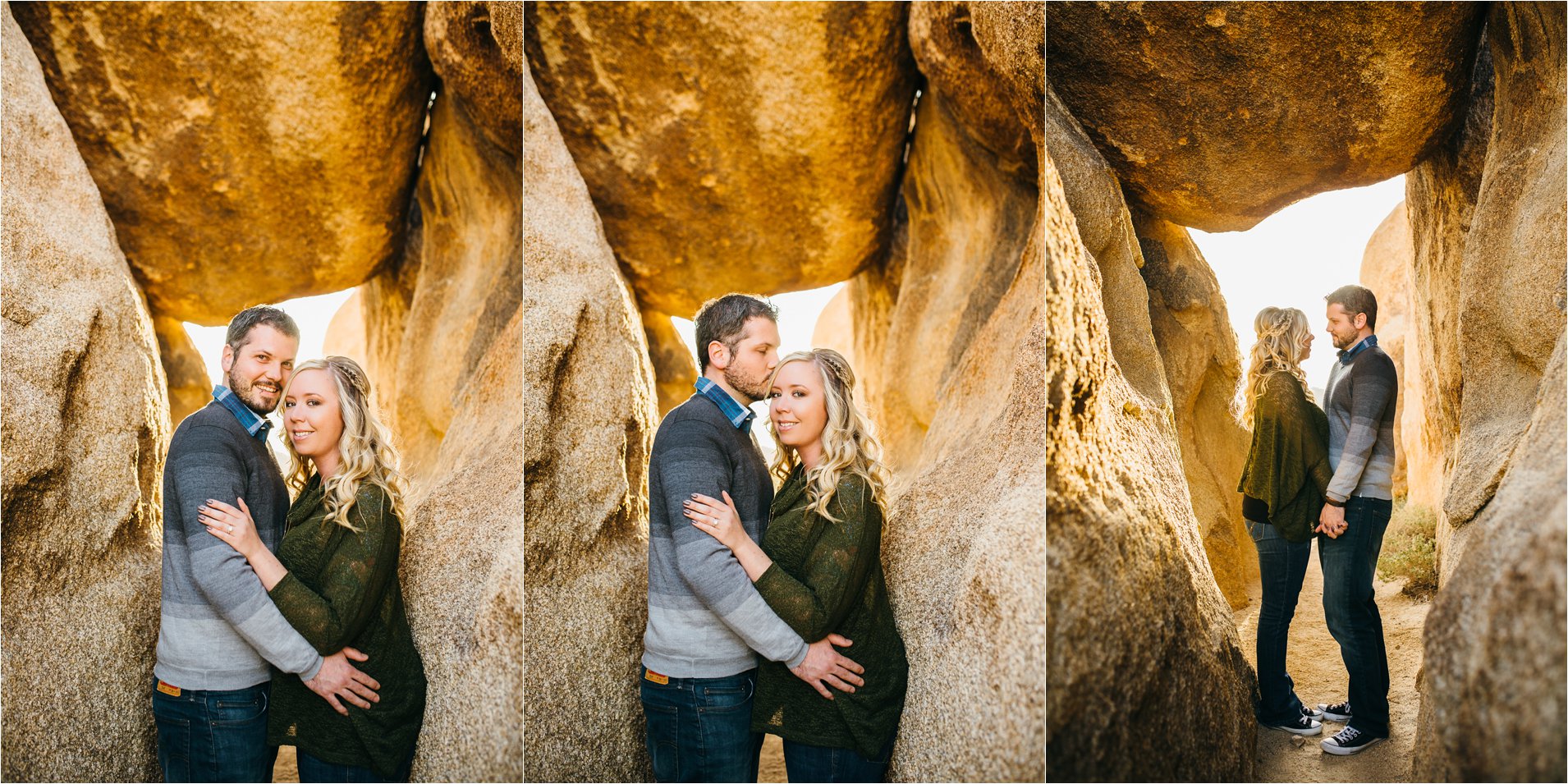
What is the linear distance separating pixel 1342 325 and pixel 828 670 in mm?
1980

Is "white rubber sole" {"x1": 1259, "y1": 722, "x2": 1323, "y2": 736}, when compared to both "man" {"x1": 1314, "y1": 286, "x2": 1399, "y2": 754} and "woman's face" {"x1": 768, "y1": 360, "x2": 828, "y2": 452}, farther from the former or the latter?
"woman's face" {"x1": 768, "y1": 360, "x2": 828, "y2": 452}

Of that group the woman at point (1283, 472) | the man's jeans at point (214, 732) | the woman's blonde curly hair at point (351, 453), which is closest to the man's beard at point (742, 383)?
the woman's blonde curly hair at point (351, 453)

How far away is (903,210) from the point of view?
368 centimetres

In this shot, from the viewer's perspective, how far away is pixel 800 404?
2.84 meters

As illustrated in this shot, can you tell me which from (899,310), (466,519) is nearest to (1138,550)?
(899,310)

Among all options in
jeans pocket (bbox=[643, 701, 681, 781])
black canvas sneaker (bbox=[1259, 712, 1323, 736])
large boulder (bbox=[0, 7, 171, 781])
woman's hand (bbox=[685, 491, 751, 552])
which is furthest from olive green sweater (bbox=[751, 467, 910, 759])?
large boulder (bbox=[0, 7, 171, 781])

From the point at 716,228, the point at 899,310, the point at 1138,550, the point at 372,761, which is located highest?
the point at 716,228

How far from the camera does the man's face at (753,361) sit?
2.92m

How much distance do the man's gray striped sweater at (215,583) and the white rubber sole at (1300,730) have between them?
3.04 m

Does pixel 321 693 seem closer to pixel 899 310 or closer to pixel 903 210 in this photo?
pixel 899 310

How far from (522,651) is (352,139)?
207cm

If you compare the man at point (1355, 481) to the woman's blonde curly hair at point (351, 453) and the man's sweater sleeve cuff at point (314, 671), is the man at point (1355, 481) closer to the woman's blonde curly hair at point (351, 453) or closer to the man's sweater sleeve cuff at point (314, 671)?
the woman's blonde curly hair at point (351, 453)

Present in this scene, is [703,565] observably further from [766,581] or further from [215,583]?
[215,583]

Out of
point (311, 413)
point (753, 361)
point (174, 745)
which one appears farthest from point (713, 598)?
point (174, 745)
